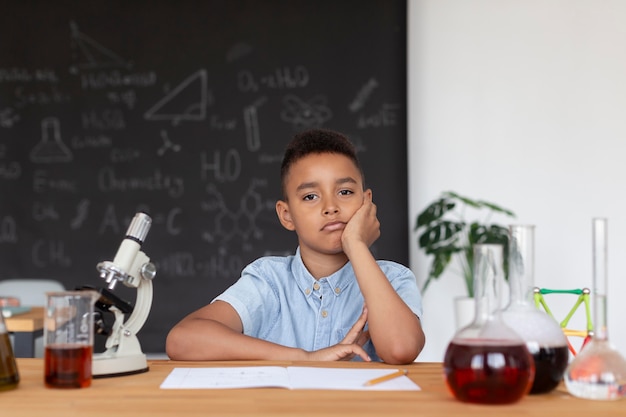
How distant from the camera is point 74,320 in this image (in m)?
1.14

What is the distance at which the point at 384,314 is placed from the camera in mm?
1493

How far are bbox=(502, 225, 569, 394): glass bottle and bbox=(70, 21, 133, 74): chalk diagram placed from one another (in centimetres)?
341

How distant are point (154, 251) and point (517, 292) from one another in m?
3.15

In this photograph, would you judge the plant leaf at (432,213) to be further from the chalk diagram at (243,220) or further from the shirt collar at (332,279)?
the shirt collar at (332,279)

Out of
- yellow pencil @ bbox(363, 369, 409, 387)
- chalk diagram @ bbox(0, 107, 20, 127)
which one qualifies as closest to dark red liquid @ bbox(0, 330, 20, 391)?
yellow pencil @ bbox(363, 369, 409, 387)

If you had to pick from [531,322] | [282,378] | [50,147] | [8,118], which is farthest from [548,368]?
[8,118]

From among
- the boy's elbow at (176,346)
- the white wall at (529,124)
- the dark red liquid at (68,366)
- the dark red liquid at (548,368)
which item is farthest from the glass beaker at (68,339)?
the white wall at (529,124)

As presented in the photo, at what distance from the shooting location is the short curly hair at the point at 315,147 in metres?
1.91

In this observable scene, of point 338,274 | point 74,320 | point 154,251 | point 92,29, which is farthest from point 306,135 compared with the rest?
point 92,29

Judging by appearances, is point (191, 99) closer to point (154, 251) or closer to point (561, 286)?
point (154, 251)

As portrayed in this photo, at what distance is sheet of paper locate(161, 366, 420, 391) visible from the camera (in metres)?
1.11

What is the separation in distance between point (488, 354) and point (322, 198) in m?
0.90

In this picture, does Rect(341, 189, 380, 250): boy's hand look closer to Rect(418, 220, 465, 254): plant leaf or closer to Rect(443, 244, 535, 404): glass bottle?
Rect(443, 244, 535, 404): glass bottle

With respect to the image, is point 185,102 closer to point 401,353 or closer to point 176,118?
point 176,118
